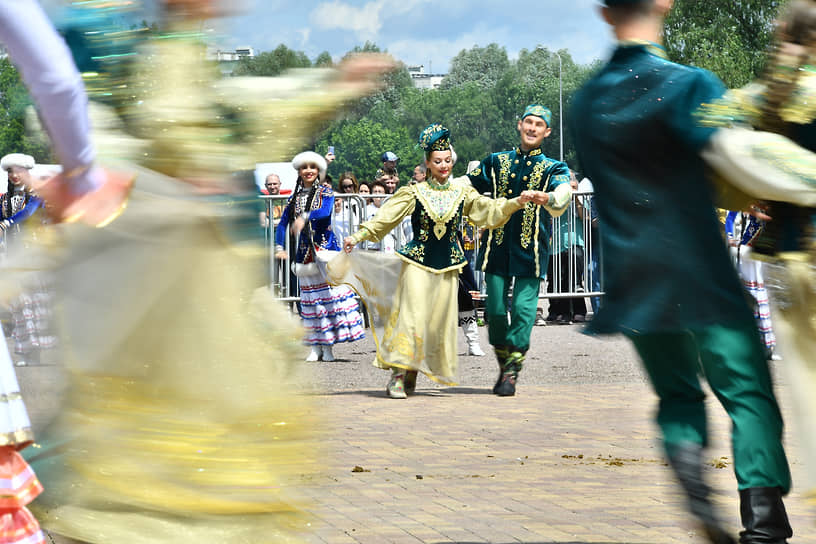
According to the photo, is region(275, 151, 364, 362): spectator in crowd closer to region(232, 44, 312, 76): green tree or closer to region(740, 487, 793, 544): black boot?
region(232, 44, 312, 76): green tree

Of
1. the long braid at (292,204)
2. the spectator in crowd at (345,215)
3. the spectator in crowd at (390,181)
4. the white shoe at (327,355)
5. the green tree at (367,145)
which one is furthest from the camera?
the green tree at (367,145)

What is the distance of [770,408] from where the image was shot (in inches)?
135

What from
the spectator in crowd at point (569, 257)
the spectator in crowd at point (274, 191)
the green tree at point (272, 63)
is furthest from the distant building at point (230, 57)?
the spectator in crowd at point (569, 257)

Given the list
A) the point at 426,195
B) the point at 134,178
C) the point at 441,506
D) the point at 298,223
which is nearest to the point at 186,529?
the point at 134,178

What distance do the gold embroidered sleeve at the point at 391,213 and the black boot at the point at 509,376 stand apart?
1.23 meters

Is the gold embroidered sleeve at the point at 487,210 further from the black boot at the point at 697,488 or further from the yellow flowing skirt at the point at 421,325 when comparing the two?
the black boot at the point at 697,488

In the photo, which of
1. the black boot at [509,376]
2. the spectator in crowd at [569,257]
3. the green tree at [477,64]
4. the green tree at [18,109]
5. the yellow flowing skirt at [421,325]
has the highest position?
the green tree at [18,109]

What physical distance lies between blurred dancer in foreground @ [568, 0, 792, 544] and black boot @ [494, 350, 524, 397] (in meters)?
5.10

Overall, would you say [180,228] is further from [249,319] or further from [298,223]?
[298,223]

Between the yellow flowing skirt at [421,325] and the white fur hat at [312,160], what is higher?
the white fur hat at [312,160]

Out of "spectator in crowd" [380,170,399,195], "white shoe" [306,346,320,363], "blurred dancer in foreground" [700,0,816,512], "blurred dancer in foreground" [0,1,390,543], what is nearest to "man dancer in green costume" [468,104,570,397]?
"white shoe" [306,346,320,363]

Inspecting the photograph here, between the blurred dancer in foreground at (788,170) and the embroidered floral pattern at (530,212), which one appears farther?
the embroidered floral pattern at (530,212)

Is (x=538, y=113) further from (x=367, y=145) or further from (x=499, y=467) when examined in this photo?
(x=367, y=145)

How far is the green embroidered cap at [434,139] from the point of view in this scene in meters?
8.83
